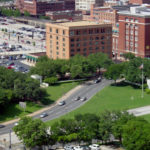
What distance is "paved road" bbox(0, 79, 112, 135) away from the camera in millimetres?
104300

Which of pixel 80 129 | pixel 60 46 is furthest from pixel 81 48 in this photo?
pixel 80 129

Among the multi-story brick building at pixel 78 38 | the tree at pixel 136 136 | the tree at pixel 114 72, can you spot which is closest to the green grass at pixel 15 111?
the tree at pixel 114 72

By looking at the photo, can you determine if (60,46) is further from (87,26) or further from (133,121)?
(133,121)

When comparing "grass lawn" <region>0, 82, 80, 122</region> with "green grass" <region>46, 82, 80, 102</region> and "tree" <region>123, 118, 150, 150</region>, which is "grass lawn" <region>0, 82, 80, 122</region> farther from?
"tree" <region>123, 118, 150, 150</region>

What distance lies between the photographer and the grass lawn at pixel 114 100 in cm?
10781

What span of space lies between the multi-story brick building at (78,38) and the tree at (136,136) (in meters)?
66.6

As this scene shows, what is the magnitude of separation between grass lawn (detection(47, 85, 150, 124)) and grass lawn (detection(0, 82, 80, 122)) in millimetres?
8995

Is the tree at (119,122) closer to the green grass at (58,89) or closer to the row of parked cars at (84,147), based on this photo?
the row of parked cars at (84,147)

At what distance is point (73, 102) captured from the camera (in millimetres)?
114000

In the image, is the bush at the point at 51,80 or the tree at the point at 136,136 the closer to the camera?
the tree at the point at 136,136

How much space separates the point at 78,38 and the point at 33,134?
66959 millimetres

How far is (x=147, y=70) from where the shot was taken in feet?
408

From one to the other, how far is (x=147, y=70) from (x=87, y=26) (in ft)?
91.3

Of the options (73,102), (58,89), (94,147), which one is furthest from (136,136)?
(58,89)
